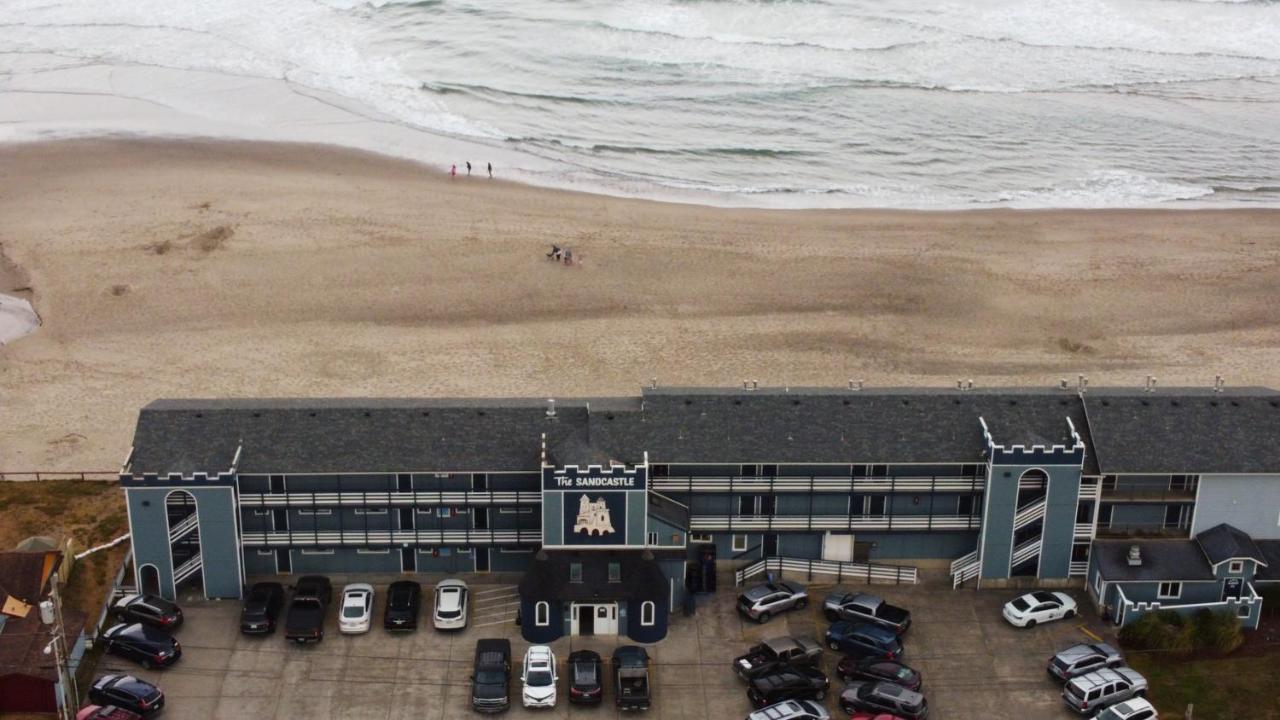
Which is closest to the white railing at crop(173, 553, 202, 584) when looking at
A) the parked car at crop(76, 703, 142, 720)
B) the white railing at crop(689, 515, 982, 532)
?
the parked car at crop(76, 703, 142, 720)

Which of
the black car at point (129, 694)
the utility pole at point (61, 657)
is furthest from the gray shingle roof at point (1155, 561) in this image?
the utility pole at point (61, 657)

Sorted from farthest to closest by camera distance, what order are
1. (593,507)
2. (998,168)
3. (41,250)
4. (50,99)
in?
(50,99) → (998,168) → (41,250) → (593,507)

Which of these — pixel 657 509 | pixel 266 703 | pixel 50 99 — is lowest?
pixel 266 703

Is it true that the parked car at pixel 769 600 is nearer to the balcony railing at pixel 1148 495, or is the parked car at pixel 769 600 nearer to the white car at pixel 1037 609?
the white car at pixel 1037 609

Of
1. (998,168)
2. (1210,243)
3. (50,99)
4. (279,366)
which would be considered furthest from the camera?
(50,99)

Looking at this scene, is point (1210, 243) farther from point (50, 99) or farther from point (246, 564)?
point (50, 99)

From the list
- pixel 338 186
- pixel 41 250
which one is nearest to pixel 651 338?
pixel 338 186

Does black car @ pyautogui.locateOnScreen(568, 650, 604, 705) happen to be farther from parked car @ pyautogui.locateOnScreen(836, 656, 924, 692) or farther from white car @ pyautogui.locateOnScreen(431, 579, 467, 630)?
parked car @ pyautogui.locateOnScreen(836, 656, 924, 692)
